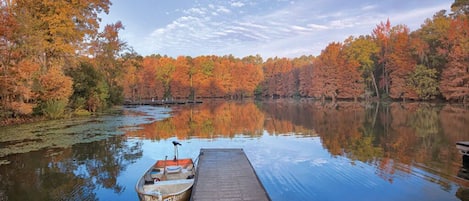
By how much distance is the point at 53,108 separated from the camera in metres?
22.6

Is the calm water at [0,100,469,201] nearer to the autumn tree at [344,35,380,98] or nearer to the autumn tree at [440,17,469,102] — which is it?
the autumn tree at [440,17,469,102]

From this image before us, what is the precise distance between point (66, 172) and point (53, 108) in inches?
624

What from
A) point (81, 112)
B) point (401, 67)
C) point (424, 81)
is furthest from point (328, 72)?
point (81, 112)

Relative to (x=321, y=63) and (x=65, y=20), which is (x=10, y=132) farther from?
(x=321, y=63)

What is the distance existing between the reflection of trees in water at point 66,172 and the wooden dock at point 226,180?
2.27m

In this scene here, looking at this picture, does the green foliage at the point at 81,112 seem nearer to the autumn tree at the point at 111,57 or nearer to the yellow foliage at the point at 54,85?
the yellow foliage at the point at 54,85

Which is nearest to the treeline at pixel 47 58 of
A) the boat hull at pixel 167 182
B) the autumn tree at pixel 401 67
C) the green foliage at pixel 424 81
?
the boat hull at pixel 167 182

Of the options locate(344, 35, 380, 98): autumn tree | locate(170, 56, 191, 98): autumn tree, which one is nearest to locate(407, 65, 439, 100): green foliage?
locate(344, 35, 380, 98): autumn tree

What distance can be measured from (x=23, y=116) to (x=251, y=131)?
51.5ft

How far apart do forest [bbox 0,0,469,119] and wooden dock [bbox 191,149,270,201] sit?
49.5 ft

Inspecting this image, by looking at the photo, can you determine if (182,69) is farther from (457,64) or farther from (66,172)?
(66,172)

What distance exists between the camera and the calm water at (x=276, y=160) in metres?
7.52

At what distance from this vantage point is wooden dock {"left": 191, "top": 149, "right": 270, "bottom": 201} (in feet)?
20.0

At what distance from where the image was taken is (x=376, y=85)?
55.7 metres
